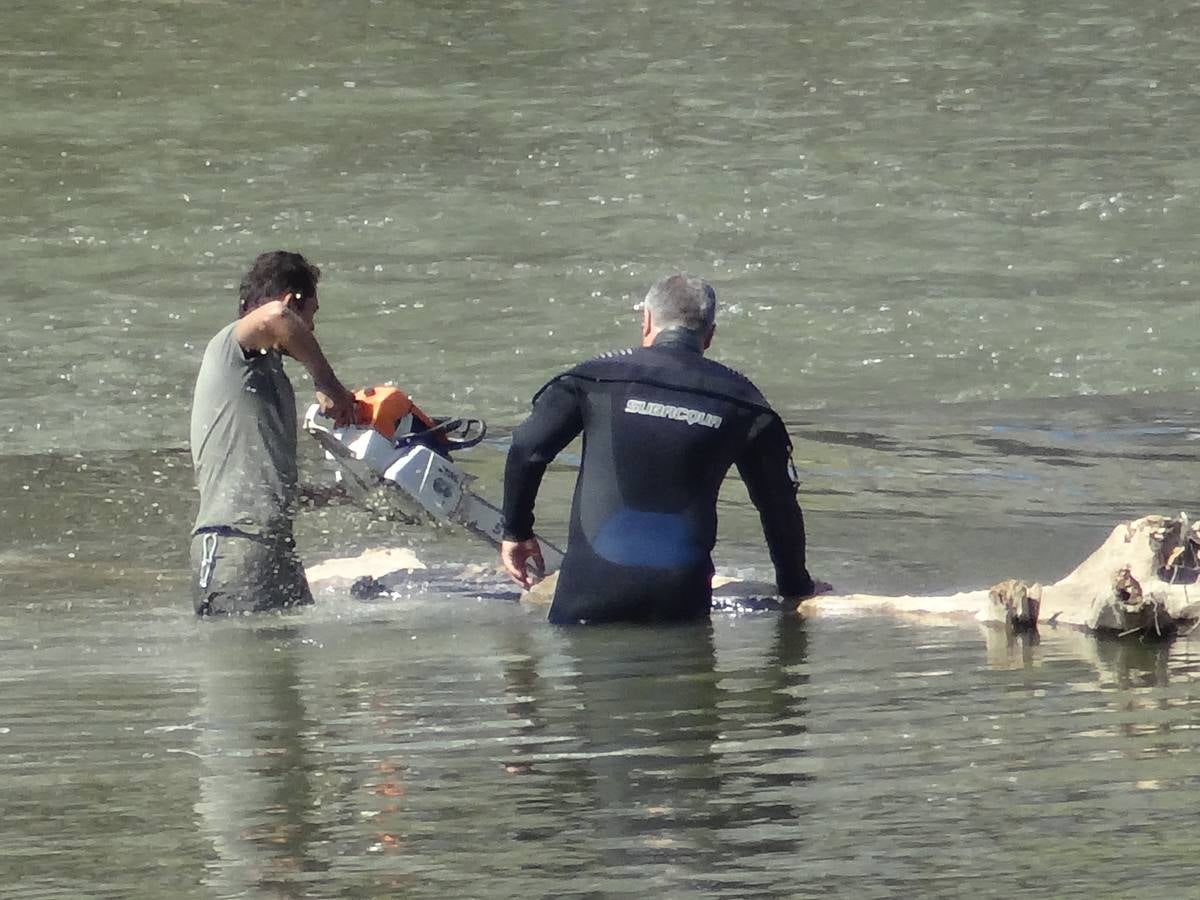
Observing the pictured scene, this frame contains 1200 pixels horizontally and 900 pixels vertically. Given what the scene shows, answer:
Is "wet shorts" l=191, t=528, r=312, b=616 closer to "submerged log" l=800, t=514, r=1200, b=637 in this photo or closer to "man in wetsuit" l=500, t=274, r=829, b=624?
"man in wetsuit" l=500, t=274, r=829, b=624

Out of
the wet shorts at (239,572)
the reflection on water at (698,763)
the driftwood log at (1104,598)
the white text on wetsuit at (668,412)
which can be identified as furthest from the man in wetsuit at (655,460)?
the wet shorts at (239,572)

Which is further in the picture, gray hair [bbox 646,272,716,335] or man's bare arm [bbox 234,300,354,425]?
man's bare arm [bbox 234,300,354,425]

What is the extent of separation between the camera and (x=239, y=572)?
8375mm

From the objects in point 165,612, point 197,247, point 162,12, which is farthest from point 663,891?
point 162,12

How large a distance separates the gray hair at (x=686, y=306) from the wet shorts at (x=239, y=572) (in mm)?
1692

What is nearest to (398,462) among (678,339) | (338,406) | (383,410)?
(383,410)

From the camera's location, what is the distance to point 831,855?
466cm

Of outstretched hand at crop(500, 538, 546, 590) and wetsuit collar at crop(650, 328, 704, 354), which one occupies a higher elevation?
→ wetsuit collar at crop(650, 328, 704, 354)

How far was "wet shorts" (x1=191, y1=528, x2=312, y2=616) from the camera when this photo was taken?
8.38 meters

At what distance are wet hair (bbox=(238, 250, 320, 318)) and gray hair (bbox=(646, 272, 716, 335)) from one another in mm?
1264

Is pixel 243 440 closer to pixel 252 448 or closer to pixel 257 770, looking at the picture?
pixel 252 448

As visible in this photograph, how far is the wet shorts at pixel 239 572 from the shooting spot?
838 cm

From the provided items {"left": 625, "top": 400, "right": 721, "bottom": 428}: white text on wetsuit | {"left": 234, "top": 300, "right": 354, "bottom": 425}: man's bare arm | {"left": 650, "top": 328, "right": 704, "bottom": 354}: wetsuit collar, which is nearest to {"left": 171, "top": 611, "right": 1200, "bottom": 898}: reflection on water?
{"left": 625, "top": 400, "right": 721, "bottom": 428}: white text on wetsuit

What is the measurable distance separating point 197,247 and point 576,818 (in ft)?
47.8
